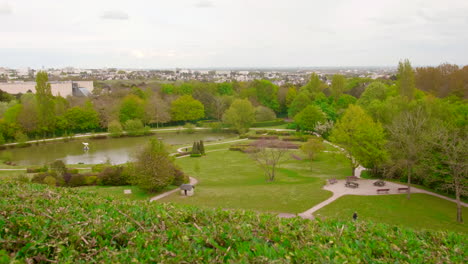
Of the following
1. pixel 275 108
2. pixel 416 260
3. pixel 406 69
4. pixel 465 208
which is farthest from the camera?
pixel 275 108

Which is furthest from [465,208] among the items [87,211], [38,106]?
[38,106]

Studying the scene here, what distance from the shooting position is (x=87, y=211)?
8.55 m

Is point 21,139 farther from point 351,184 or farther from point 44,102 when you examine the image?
point 351,184

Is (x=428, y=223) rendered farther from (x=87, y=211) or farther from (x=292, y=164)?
(x=292, y=164)

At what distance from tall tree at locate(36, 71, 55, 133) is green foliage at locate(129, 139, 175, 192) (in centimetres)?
3081

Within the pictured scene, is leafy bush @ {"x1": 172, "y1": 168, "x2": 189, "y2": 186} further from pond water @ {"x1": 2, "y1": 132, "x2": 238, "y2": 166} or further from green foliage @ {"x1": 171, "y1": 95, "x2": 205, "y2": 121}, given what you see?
green foliage @ {"x1": 171, "y1": 95, "x2": 205, "y2": 121}

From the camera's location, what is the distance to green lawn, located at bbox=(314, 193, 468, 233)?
1536 cm

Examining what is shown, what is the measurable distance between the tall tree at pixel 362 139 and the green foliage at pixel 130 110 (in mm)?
36241

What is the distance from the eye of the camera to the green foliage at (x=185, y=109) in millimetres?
59094

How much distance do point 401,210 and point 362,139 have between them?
332 inches

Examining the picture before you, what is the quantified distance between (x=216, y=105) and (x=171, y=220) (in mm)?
55578

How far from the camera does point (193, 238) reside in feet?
21.1

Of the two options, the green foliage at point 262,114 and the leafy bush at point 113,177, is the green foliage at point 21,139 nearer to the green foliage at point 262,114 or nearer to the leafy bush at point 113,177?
the leafy bush at point 113,177

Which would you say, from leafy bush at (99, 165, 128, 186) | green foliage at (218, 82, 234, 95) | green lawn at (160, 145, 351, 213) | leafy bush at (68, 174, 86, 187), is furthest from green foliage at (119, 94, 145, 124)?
leafy bush at (99, 165, 128, 186)
